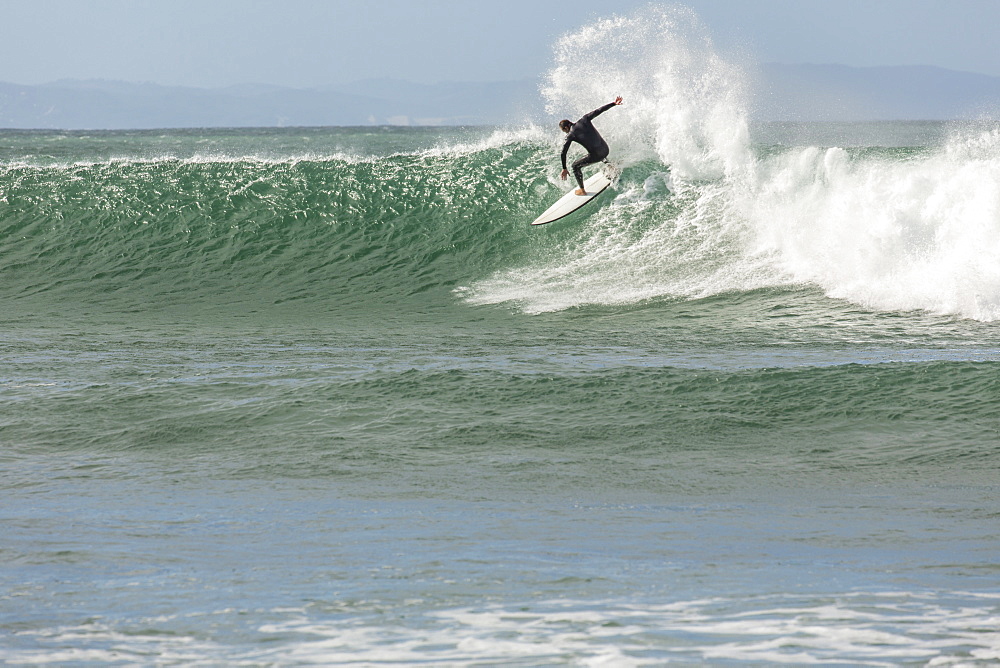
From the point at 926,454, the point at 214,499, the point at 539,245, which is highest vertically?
the point at 539,245

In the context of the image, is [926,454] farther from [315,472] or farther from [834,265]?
[834,265]

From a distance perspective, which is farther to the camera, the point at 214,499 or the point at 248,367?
the point at 248,367

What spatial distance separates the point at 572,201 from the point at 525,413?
8287 millimetres

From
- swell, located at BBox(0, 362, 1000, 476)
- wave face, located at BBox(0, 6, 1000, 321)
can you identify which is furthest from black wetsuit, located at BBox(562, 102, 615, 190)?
swell, located at BBox(0, 362, 1000, 476)

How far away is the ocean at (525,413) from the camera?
380cm

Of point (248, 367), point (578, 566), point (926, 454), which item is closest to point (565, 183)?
point (248, 367)

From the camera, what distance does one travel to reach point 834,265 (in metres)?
12.3

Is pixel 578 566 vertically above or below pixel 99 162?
below

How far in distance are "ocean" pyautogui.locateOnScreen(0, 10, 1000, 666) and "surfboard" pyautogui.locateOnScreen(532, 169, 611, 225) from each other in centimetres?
27

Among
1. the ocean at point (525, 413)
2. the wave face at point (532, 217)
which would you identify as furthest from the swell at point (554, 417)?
the wave face at point (532, 217)

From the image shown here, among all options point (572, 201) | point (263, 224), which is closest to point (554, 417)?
point (572, 201)

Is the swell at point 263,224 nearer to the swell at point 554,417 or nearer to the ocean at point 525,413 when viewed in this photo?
the ocean at point 525,413

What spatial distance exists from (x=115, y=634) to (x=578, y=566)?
180 centimetres

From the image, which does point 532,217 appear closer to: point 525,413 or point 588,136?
point 588,136
